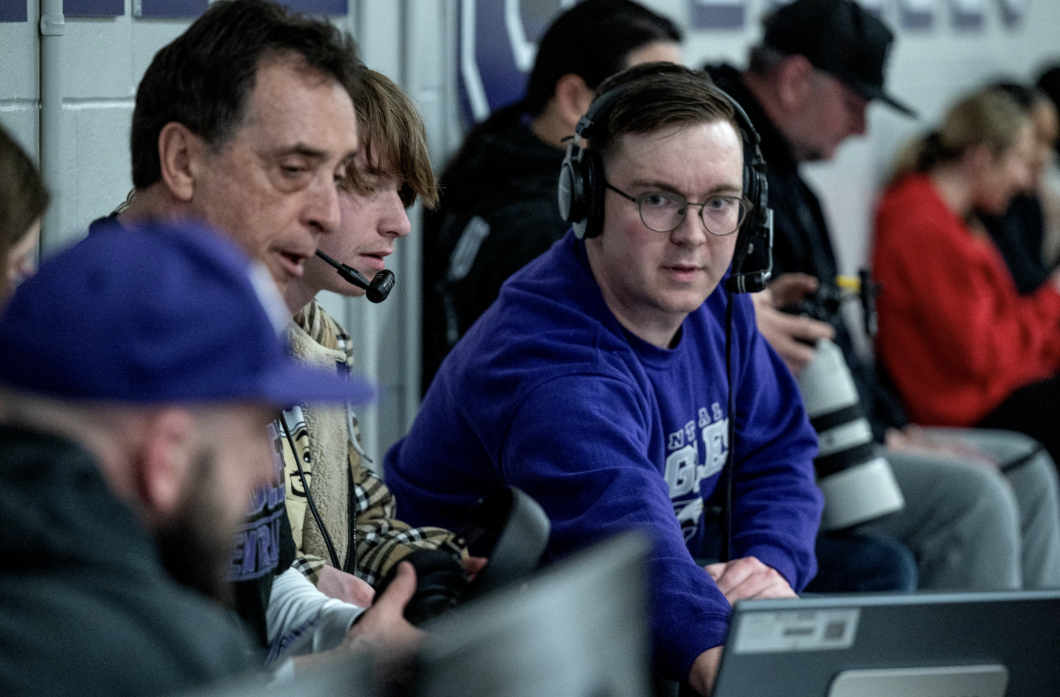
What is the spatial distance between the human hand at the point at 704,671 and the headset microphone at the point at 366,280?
53cm

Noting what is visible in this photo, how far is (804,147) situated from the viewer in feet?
9.40

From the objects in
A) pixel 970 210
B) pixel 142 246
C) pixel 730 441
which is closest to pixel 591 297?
pixel 730 441

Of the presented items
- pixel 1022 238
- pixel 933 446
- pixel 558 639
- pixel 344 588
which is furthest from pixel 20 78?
pixel 1022 238

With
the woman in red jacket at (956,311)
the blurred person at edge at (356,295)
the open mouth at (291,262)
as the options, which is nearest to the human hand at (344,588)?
the blurred person at edge at (356,295)

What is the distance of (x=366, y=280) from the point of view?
59.7 inches

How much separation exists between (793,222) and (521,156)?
0.59 meters

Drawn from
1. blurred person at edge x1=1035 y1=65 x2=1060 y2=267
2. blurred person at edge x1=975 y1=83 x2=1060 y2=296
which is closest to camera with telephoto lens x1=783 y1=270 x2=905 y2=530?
blurred person at edge x1=975 y1=83 x2=1060 y2=296

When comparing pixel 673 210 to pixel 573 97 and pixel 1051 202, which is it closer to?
pixel 573 97

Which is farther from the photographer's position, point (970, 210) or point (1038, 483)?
point (970, 210)

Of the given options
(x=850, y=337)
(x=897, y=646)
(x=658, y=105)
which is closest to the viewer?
(x=897, y=646)

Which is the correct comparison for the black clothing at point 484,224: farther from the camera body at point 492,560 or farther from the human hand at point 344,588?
the camera body at point 492,560

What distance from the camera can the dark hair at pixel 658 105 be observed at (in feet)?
5.25

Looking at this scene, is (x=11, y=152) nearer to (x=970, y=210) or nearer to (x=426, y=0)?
(x=426, y=0)

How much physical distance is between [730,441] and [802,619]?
831 mm
